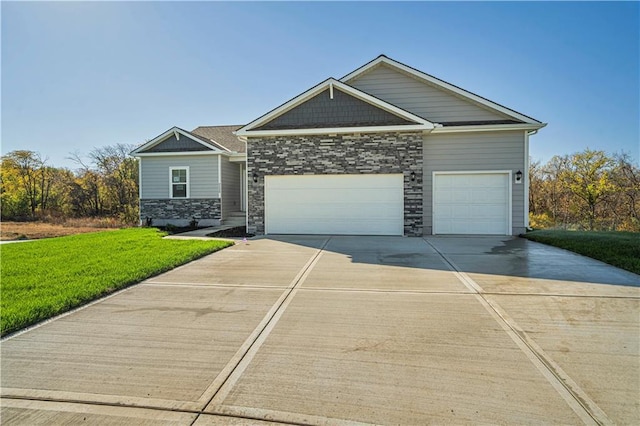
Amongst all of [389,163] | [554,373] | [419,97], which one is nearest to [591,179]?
[419,97]

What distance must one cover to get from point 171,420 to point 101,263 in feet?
18.3

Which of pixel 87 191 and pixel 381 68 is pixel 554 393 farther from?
pixel 87 191

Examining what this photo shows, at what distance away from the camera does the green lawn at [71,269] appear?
3.92 m

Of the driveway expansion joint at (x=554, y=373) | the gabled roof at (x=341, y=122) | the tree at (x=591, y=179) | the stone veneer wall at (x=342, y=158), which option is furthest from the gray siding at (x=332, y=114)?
the tree at (x=591, y=179)

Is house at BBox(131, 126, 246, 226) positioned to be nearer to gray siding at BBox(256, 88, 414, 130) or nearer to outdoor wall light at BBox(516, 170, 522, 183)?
gray siding at BBox(256, 88, 414, 130)

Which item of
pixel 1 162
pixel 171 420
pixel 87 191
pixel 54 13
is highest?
pixel 54 13

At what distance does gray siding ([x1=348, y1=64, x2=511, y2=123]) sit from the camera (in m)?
11.4

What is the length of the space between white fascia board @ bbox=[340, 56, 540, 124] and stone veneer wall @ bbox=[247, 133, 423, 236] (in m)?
2.48

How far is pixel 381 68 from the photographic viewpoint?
12078mm

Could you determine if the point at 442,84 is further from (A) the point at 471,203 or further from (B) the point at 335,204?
(B) the point at 335,204

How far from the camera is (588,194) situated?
1731 cm

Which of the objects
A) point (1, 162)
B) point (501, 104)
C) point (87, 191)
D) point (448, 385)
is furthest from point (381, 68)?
point (1, 162)

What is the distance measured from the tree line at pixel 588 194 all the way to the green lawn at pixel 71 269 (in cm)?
1867

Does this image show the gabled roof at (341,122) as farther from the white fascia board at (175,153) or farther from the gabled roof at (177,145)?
the gabled roof at (177,145)
